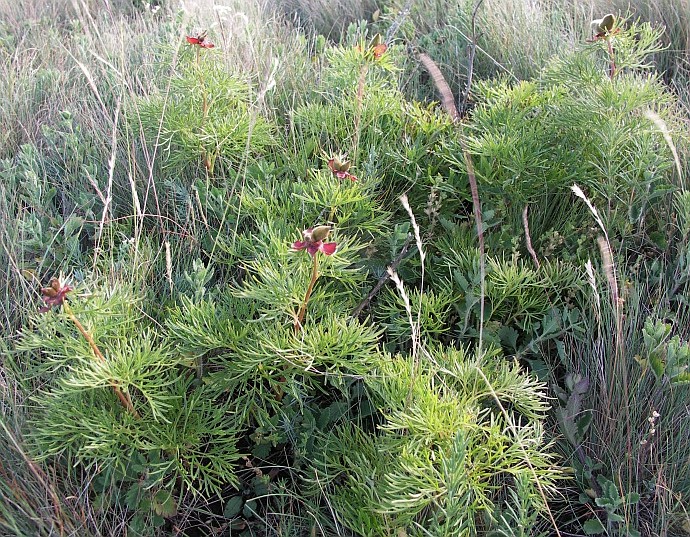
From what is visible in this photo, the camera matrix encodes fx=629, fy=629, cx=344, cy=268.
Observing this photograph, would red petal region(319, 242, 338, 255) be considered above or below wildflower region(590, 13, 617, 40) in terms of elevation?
below

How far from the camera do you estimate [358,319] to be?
74.9 inches

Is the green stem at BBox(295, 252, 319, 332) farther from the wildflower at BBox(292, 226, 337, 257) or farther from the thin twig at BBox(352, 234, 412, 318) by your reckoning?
the thin twig at BBox(352, 234, 412, 318)

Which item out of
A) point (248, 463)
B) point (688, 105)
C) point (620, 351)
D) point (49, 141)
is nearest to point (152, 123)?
point (49, 141)

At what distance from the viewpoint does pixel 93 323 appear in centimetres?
155

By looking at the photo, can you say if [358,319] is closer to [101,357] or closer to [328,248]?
[328,248]

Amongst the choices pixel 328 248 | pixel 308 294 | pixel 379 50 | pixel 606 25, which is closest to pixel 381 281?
pixel 308 294

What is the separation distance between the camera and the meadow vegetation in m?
1.53

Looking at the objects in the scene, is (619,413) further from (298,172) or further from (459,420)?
(298,172)

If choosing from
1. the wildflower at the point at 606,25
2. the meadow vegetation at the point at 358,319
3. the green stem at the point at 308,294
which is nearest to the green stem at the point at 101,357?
the meadow vegetation at the point at 358,319

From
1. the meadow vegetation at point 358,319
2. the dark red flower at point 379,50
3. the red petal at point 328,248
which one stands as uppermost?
the dark red flower at point 379,50

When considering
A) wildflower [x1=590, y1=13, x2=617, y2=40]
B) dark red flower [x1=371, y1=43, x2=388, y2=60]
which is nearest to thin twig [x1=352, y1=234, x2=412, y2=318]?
dark red flower [x1=371, y1=43, x2=388, y2=60]

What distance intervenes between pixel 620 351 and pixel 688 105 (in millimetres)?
1612

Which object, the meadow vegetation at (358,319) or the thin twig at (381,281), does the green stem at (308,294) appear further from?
the thin twig at (381,281)

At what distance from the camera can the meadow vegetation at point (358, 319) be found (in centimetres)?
153
